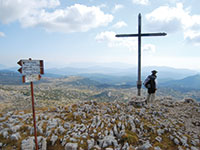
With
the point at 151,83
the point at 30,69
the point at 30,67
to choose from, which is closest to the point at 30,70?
the point at 30,69

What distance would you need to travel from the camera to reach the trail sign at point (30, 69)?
7.56 m

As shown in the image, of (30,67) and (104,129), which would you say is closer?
(30,67)

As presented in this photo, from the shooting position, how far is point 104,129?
10242mm

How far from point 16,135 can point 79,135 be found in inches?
169

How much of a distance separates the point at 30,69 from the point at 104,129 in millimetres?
6733

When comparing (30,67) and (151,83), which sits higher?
(30,67)

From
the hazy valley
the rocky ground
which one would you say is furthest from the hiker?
the hazy valley

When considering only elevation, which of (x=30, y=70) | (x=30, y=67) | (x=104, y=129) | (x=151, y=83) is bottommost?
(x=104, y=129)

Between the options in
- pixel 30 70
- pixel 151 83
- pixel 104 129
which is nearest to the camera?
pixel 30 70

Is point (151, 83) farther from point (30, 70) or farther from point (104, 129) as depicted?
point (30, 70)

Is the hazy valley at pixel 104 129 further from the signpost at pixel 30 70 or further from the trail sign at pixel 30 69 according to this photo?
the trail sign at pixel 30 69

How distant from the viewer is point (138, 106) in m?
15.7

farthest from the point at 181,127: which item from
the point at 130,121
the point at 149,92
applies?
the point at 149,92

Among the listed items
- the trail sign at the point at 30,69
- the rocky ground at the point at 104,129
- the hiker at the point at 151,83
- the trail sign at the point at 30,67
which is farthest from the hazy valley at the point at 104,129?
the trail sign at the point at 30,67
